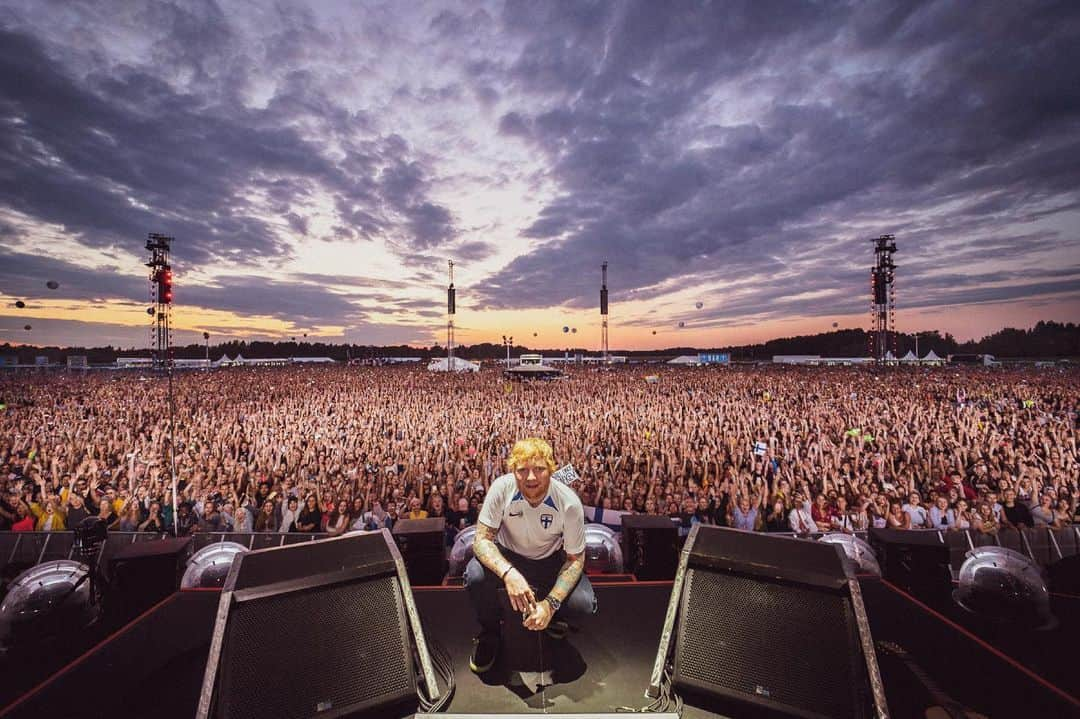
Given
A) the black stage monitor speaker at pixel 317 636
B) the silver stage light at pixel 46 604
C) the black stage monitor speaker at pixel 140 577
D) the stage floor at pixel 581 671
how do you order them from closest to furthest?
the black stage monitor speaker at pixel 317 636 < the stage floor at pixel 581 671 < the silver stage light at pixel 46 604 < the black stage monitor speaker at pixel 140 577

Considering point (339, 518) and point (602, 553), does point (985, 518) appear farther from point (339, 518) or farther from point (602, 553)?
point (339, 518)

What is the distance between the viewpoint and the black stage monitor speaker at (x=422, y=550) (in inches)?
146

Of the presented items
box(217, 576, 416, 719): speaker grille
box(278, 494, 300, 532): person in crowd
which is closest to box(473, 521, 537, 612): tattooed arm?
box(217, 576, 416, 719): speaker grille

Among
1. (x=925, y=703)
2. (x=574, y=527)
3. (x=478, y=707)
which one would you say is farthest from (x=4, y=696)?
(x=925, y=703)

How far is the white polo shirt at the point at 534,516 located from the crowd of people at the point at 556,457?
3.98 m

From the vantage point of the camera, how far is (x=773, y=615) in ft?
7.46

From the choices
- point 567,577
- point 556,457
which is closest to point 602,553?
point 567,577

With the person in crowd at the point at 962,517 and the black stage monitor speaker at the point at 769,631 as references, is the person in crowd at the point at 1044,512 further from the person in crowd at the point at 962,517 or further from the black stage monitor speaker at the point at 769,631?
the black stage monitor speaker at the point at 769,631

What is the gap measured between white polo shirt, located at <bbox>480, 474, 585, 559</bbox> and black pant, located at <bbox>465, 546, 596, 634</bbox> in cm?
10

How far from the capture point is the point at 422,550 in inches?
147

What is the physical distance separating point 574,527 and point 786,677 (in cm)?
124

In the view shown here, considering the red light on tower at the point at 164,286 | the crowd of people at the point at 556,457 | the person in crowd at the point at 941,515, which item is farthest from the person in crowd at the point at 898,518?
the red light on tower at the point at 164,286

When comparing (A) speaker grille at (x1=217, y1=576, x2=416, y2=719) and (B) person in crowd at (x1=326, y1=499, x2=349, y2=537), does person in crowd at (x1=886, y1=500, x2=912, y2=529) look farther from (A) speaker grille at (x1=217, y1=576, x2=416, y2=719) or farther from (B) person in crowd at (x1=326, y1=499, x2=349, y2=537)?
(B) person in crowd at (x1=326, y1=499, x2=349, y2=537)

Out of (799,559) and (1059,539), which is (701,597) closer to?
(799,559)
